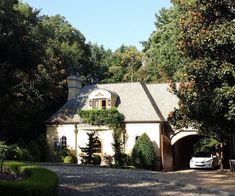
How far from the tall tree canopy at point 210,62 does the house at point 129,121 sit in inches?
430

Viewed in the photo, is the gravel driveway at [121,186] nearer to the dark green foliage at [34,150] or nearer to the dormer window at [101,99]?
the dark green foliage at [34,150]

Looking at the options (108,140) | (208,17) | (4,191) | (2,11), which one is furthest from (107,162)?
(4,191)

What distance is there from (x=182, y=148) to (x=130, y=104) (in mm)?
7117

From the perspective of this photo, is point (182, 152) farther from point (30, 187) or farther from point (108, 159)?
point (30, 187)

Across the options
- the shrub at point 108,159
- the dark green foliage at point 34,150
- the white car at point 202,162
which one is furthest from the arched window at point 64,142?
the white car at point 202,162

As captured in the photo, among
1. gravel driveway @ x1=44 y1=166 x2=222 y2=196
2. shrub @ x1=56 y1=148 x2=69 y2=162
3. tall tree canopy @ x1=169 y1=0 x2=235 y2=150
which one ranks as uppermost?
tall tree canopy @ x1=169 y1=0 x2=235 y2=150

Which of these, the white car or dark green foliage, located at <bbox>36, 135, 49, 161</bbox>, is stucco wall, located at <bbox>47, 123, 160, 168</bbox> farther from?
the white car

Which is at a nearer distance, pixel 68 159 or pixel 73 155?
pixel 68 159

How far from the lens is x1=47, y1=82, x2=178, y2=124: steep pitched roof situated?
34500 millimetres

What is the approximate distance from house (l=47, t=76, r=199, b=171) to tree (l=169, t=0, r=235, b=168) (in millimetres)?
10926

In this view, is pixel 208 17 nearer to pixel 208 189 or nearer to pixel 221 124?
pixel 221 124

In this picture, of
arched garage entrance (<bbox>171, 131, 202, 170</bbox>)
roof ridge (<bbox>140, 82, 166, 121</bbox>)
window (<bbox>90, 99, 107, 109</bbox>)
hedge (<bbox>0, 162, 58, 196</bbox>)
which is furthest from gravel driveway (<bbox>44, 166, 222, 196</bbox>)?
window (<bbox>90, 99, 107, 109</bbox>)

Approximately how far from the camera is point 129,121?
3444 cm

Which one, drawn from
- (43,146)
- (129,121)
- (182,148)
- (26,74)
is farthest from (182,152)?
(26,74)
